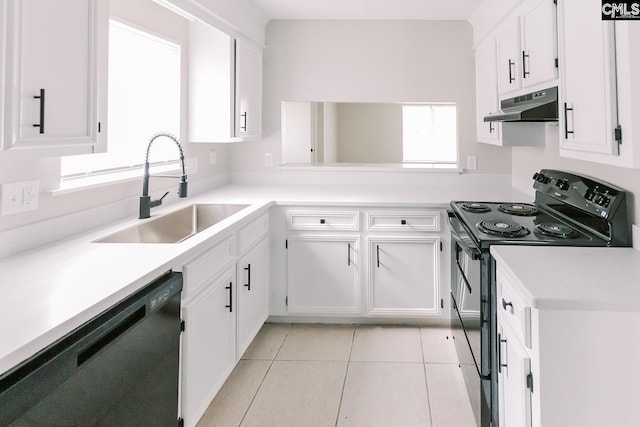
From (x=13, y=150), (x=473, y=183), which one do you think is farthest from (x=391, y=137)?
(x=13, y=150)

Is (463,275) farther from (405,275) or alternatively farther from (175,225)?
(175,225)

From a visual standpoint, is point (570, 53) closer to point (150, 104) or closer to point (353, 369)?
point (353, 369)

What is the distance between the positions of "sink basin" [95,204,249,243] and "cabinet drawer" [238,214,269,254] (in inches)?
6.4

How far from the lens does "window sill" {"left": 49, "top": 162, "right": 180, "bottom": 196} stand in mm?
1813

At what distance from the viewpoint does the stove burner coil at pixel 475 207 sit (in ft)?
7.98

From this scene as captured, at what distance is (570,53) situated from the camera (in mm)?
1670

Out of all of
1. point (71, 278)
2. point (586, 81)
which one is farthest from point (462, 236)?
point (71, 278)

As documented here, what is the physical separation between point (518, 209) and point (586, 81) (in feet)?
3.32

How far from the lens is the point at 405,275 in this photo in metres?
2.88

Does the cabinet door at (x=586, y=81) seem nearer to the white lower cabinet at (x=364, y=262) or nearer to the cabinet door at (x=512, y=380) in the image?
the cabinet door at (x=512, y=380)

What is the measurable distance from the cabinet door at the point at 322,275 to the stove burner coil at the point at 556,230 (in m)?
1.24

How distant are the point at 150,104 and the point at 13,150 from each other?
1538 millimetres

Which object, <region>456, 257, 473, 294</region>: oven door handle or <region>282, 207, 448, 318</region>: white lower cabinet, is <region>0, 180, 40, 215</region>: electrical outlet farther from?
<region>456, 257, 473, 294</region>: oven door handle

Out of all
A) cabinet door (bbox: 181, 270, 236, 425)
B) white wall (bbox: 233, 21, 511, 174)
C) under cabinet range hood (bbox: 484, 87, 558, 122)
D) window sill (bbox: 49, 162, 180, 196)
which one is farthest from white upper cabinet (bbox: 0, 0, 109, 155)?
white wall (bbox: 233, 21, 511, 174)
